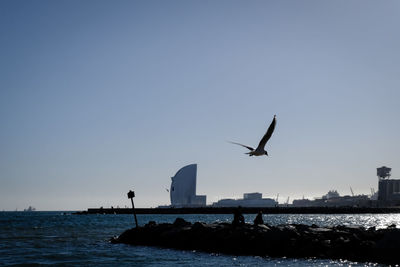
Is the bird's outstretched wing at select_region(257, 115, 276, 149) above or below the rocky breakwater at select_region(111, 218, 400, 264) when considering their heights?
above

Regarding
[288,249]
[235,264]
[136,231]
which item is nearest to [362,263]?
[288,249]

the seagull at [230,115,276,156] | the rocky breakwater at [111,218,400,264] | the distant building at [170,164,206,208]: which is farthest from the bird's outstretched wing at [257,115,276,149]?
the distant building at [170,164,206,208]

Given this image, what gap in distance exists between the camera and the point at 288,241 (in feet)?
84.0

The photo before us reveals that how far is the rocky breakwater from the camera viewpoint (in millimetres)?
23016

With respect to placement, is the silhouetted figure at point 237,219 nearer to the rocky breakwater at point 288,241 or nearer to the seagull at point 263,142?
the rocky breakwater at point 288,241

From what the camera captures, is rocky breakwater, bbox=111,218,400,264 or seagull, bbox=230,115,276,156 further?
rocky breakwater, bbox=111,218,400,264

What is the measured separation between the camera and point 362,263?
22.1m

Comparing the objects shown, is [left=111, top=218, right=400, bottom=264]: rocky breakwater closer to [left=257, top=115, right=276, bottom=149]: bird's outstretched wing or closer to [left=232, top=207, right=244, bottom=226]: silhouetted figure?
[left=232, top=207, right=244, bottom=226]: silhouetted figure

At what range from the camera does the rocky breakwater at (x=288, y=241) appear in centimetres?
2302

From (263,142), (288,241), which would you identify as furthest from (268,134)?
(288,241)

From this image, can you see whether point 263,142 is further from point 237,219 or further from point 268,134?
point 237,219

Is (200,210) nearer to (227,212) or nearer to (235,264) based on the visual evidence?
(227,212)

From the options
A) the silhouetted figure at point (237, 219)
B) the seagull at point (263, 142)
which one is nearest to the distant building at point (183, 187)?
the silhouetted figure at point (237, 219)

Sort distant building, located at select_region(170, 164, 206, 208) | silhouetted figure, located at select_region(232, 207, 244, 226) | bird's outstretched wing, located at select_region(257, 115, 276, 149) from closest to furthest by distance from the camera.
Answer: bird's outstretched wing, located at select_region(257, 115, 276, 149), silhouetted figure, located at select_region(232, 207, 244, 226), distant building, located at select_region(170, 164, 206, 208)
